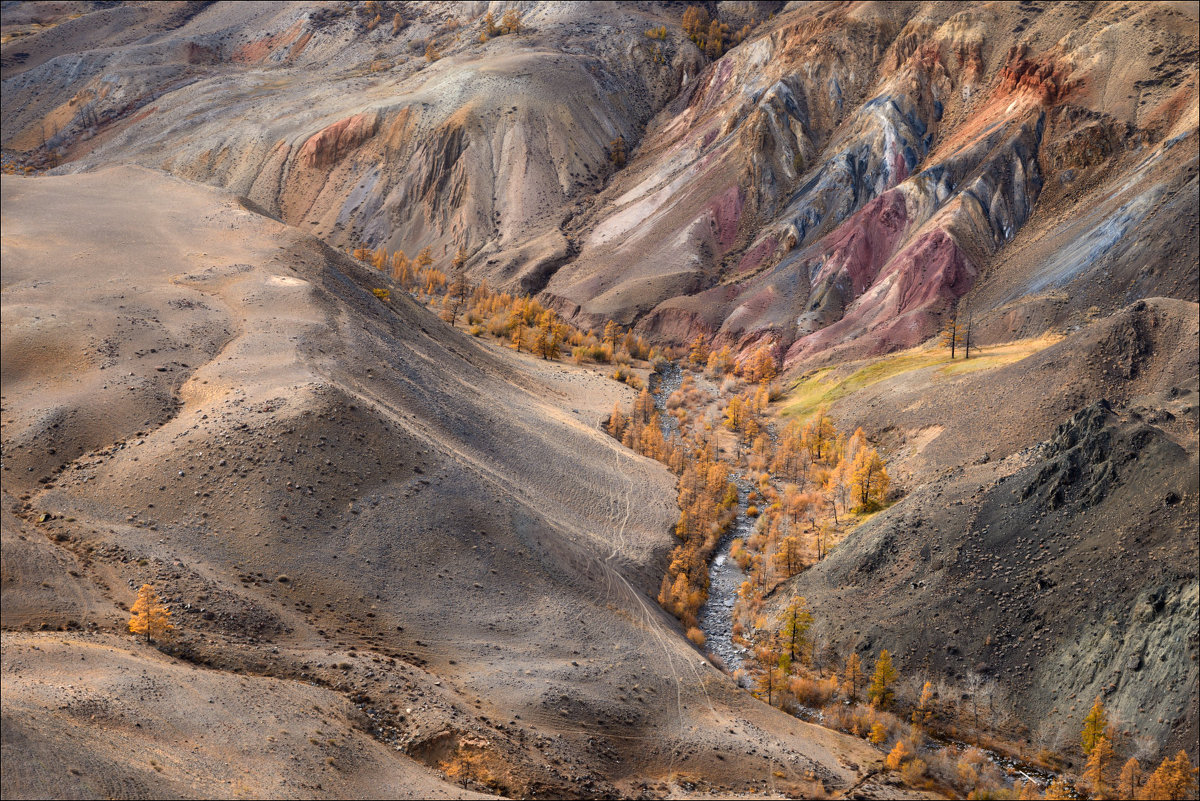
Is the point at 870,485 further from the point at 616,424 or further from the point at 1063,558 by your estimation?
the point at 616,424

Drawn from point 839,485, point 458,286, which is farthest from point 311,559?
point 458,286

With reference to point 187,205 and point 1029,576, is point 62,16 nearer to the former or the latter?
point 187,205

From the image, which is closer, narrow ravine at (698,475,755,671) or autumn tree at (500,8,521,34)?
narrow ravine at (698,475,755,671)

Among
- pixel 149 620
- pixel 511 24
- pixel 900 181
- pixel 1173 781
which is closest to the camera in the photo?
pixel 149 620

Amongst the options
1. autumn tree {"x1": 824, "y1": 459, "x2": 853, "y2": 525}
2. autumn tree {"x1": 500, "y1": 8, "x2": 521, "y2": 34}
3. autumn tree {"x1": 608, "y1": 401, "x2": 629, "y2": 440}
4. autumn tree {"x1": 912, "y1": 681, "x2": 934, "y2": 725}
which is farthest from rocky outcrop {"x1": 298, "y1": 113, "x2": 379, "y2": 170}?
autumn tree {"x1": 912, "y1": 681, "x2": 934, "y2": 725}

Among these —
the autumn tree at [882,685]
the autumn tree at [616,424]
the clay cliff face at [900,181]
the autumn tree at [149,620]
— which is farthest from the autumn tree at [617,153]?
the autumn tree at [149,620]

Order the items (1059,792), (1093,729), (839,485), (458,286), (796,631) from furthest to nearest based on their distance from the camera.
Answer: (458,286) → (839,485) → (796,631) → (1093,729) → (1059,792)

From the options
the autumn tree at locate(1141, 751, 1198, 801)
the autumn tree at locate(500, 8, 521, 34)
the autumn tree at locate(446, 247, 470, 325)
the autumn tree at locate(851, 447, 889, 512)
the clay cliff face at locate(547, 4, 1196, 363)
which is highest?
the autumn tree at locate(500, 8, 521, 34)

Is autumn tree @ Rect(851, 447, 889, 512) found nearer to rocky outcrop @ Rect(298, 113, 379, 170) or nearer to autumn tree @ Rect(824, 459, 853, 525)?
autumn tree @ Rect(824, 459, 853, 525)
